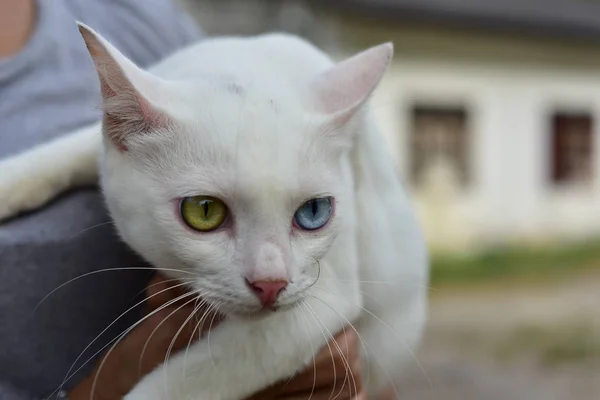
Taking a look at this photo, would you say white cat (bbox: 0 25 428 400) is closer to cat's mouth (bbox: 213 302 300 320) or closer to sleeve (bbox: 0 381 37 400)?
cat's mouth (bbox: 213 302 300 320)

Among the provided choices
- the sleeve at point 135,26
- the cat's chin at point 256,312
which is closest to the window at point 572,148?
the sleeve at point 135,26

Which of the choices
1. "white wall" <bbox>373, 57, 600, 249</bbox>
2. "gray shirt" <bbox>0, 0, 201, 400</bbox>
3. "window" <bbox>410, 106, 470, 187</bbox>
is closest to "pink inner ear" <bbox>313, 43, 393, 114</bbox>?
"gray shirt" <bbox>0, 0, 201, 400</bbox>

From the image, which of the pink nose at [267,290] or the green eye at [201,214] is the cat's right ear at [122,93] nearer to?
the green eye at [201,214]

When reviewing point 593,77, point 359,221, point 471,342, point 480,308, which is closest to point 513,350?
point 471,342

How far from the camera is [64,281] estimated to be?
1.01 m

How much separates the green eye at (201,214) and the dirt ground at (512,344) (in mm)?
2294

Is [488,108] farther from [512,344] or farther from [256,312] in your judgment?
[256,312]

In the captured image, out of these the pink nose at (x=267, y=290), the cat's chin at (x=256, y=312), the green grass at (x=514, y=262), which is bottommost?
the green grass at (x=514, y=262)

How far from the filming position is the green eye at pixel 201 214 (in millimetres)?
856

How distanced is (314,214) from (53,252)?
367mm

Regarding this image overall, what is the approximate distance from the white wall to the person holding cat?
5.53 metres

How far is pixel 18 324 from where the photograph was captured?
3.20 feet

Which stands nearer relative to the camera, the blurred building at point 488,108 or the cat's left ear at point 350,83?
the cat's left ear at point 350,83

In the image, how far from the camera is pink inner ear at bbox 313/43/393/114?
93 centimetres
